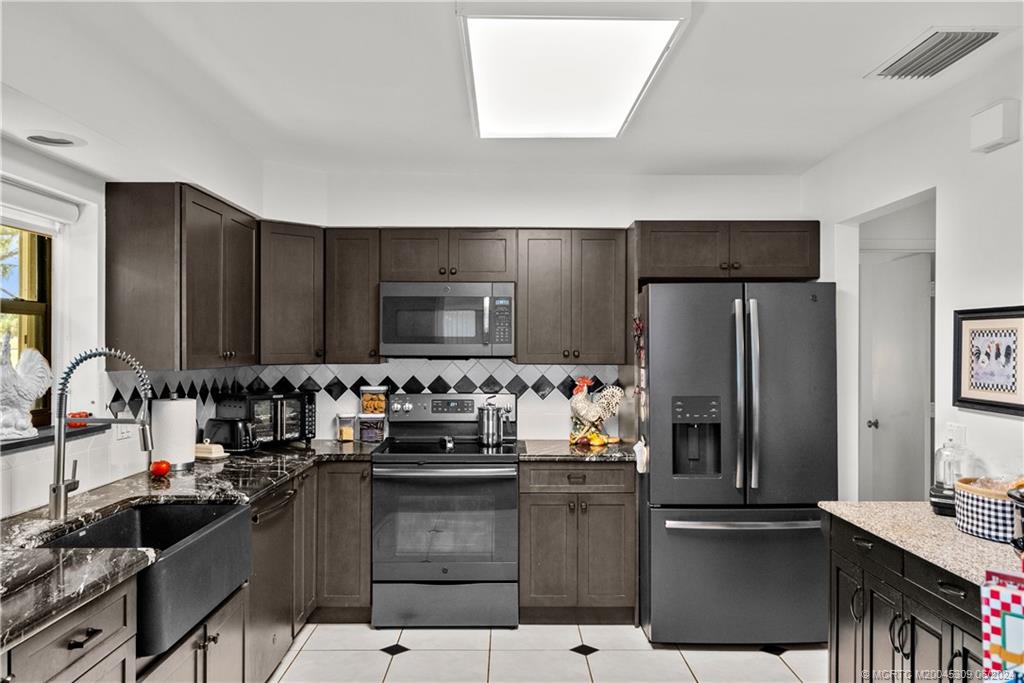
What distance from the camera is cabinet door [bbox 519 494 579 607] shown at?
3686 millimetres

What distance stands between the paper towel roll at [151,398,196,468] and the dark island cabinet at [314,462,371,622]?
30.1 inches

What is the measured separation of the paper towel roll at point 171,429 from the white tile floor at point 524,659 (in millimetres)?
1080

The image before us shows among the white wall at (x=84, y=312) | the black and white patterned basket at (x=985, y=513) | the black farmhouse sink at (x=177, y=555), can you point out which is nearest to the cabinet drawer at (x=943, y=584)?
the black and white patterned basket at (x=985, y=513)

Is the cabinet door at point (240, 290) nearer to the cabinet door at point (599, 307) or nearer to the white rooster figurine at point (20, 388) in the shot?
the white rooster figurine at point (20, 388)

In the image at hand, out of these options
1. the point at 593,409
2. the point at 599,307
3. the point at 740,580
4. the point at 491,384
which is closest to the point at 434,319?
the point at 491,384

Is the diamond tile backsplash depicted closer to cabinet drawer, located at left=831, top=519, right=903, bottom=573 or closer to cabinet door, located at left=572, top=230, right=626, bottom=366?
cabinet door, located at left=572, top=230, right=626, bottom=366

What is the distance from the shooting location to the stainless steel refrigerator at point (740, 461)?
11.2 feet

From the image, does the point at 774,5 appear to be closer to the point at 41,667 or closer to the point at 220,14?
the point at 220,14

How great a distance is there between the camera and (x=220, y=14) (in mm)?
2178

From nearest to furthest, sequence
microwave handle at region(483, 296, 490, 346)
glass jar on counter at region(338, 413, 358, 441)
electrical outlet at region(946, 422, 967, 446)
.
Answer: electrical outlet at region(946, 422, 967, 446)
microwave handle at region(483, 296, 490, 346)
glass jar on counter at region(338, 413, 358, 441)

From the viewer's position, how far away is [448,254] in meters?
4.05

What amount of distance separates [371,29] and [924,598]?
A: 2.41m

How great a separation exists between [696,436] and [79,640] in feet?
8.95

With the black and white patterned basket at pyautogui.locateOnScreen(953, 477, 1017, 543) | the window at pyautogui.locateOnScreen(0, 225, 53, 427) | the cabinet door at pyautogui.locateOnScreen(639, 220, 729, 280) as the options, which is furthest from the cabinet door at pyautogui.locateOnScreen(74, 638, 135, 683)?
the cabinet door at pyautogui.locateOnScreen(639, 220, 729, 280)
